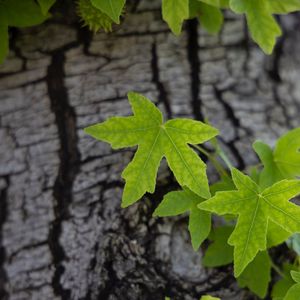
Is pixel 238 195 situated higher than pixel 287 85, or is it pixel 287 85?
pixel 287 85

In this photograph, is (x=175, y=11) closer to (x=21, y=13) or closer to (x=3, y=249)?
(x=21, y=13)

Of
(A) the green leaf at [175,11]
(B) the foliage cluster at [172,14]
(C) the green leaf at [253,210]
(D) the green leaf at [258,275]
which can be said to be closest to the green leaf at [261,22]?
(B) the foliage cluster at [172,14]

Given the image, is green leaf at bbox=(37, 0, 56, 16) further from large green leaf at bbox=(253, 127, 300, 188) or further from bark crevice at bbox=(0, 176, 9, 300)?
large green leaf at bbox=(253, 127, 300, 188)

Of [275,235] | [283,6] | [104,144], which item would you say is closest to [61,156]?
[104,144]

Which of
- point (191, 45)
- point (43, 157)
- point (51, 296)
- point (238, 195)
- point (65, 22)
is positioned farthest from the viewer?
point (191, 45)

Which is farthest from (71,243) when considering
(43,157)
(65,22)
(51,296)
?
(65,22)

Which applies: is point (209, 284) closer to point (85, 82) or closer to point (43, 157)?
point (43, 157)

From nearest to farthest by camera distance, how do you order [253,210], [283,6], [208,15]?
[253,210] → [283,6] → [208,15]
